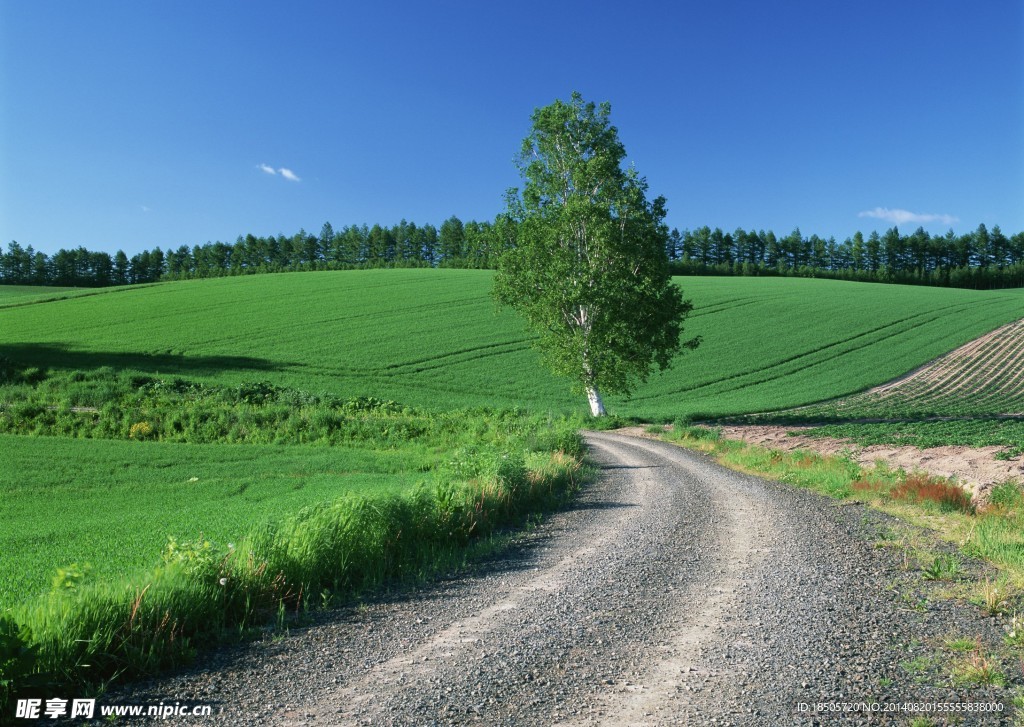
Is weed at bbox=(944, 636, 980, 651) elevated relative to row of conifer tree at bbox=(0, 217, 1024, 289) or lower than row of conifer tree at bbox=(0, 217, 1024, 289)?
lower

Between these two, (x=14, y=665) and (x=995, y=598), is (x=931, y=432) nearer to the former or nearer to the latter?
(x=995, y=598)

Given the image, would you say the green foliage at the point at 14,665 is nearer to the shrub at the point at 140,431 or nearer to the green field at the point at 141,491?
the green field at the point at 141,491

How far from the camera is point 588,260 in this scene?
36.8 meters

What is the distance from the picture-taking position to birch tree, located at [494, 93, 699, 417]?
1385 inches

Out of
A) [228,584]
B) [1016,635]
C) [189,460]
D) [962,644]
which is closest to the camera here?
[962,644]

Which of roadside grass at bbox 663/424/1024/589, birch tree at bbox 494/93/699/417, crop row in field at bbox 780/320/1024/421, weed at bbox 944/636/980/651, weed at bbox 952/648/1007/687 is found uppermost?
birch tree at bbox 494/93/699/417

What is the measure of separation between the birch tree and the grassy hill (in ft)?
18.0

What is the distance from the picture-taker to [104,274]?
5384 inches

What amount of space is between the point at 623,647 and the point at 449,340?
179ft

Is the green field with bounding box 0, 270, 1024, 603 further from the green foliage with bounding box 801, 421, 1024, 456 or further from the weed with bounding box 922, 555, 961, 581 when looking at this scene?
the weed with bounding box 922, 555, 961, 581

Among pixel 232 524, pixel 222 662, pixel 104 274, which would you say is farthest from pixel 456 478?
pixel 104 274

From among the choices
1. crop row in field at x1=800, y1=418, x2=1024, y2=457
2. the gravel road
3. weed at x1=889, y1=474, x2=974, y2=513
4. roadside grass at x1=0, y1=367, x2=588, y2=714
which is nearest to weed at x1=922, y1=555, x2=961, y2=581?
the gravel road

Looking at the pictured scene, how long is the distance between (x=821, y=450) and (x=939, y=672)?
64.5 ft

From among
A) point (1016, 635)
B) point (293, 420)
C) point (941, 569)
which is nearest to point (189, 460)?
point (293, 420)
